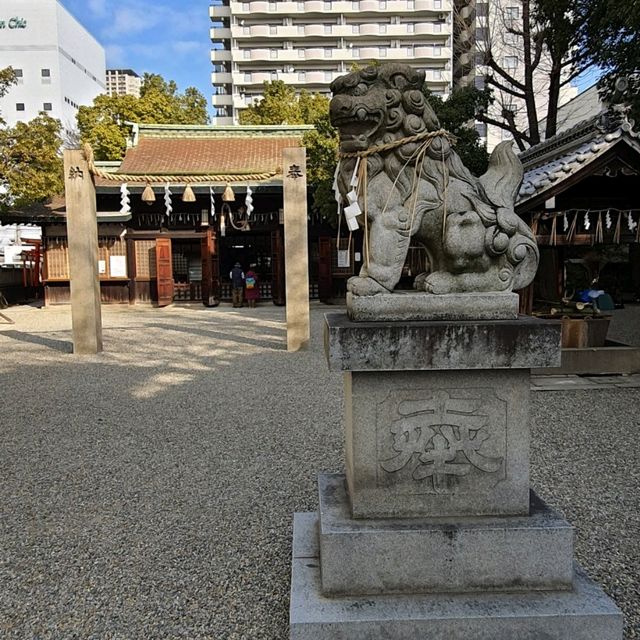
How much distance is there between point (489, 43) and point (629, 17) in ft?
38.3

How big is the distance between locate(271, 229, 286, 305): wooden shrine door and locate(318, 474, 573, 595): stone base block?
52.6 feet

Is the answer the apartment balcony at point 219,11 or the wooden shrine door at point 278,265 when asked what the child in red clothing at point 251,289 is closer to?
the wooden shrine door at point 278,265

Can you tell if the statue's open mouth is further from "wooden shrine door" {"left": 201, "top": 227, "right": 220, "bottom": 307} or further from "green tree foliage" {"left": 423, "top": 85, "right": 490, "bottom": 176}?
"wooden shrine door" {"left": 201, "top": 227, "right": 220, "bottom": 307}

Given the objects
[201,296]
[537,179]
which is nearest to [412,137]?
[537,179]

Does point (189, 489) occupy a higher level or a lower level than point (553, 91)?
lower

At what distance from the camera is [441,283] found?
7.81 feet

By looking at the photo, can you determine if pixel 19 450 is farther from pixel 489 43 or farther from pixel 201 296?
pixel 489 43

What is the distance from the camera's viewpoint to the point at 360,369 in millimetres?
2168

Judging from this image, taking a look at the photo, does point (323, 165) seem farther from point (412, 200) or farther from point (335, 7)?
point (335, 7)

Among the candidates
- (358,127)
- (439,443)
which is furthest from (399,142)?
(439,443)

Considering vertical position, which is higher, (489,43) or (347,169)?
(489,43)

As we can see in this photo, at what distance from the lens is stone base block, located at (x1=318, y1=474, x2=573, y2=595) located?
218 cm

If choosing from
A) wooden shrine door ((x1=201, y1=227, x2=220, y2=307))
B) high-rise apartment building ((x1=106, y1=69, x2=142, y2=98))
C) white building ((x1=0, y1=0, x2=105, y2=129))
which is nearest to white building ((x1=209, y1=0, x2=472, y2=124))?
white building ((x1=0, y1=0, x2=105, y2=129))

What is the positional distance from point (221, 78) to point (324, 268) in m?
33.9
